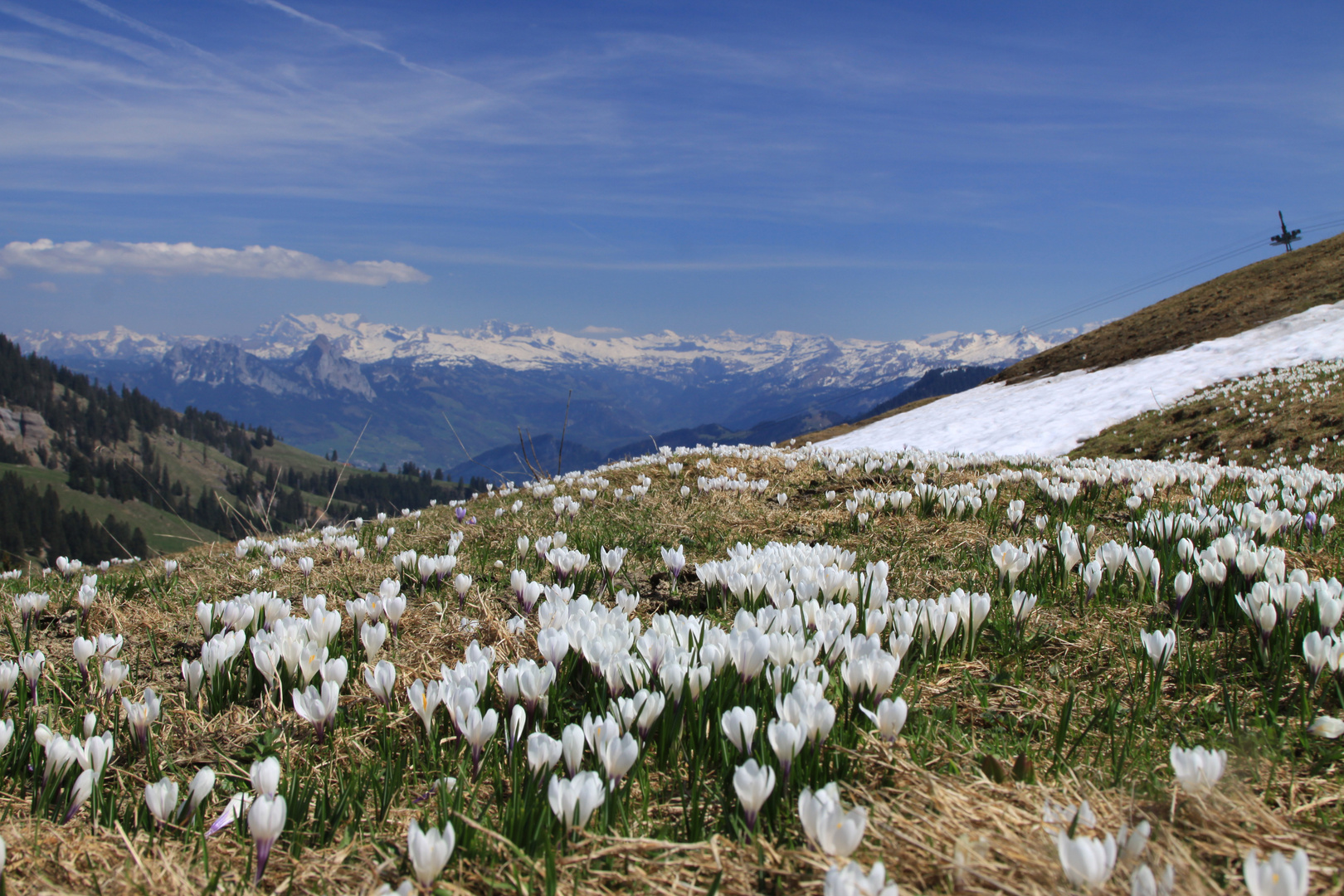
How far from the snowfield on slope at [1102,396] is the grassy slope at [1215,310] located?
1933 millimetres

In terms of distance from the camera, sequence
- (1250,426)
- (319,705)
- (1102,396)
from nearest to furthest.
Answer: (319,705) < (1250,426) < (1102,396)

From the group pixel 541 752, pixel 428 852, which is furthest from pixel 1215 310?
pixel 428 852

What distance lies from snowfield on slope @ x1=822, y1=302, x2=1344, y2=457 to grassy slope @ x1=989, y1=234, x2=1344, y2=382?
1.93 meters

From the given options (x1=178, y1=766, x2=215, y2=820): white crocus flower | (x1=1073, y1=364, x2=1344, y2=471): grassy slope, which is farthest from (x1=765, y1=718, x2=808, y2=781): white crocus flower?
(x1=1073, y1=364, x2=1344, y2=471): grassy slope

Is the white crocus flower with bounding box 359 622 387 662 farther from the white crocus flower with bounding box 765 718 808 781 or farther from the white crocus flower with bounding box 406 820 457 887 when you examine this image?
the white crocus flower with bounding box 765 718 808 781

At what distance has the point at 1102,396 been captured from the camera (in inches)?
1339

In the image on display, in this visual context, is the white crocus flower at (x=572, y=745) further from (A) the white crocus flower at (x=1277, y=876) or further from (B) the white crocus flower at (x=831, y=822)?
(A) the white crocus flower at (x=1277, y=876)

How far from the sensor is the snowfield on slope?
101ft

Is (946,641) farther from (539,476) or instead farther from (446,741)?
(539,476)

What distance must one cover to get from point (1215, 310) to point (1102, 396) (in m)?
15.8

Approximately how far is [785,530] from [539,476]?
23.4ft

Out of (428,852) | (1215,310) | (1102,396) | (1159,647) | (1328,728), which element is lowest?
(1102,396)

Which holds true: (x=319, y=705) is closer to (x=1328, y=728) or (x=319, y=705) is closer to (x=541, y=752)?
(x=541, y=752)

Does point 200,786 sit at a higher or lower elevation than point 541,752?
higher
